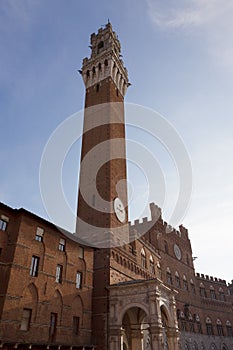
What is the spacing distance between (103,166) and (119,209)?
16.6 feet

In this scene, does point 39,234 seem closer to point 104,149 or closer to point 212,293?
point 104,149

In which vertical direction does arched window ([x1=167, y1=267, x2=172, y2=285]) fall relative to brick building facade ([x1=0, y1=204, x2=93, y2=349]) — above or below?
above

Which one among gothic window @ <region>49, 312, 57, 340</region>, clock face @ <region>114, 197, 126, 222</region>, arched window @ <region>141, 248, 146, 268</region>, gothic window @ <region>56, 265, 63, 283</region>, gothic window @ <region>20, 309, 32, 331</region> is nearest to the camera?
gothic window @ <region>20, 309, 32, 331</region>

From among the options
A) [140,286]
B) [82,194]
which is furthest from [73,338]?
[82,194]

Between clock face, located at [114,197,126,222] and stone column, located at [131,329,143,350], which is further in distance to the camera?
clock face, located at [114,197,126,222]

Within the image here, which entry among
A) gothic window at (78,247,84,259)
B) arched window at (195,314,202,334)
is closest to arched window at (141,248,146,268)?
gothic window at (78,247,84,259)

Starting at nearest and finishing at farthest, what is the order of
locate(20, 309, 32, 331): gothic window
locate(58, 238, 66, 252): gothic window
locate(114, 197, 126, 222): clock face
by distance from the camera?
locate(20, 309, 32, 331): gothic window < locate(58, 238, 66, 252): gothic window < locate(114, 197, 126, 222): clock face

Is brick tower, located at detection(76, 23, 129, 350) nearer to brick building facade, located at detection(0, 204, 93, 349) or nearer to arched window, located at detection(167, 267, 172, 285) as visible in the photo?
brick building facade, located at detection(0, 204, 93, 349)

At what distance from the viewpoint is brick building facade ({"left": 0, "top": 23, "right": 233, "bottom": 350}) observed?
702 inches

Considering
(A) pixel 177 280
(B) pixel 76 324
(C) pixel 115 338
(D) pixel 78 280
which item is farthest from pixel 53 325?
(A) pixel 177 280

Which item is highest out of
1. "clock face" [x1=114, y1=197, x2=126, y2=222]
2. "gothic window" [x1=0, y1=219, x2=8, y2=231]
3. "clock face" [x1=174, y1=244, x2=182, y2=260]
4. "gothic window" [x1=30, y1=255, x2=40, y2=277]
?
"clock face" [x1=174, y1=244, x2=182, y2=260]

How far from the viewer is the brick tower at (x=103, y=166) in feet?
79.9

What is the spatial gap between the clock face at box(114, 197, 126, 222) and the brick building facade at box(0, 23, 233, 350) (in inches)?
4.6

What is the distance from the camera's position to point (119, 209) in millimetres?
29719
